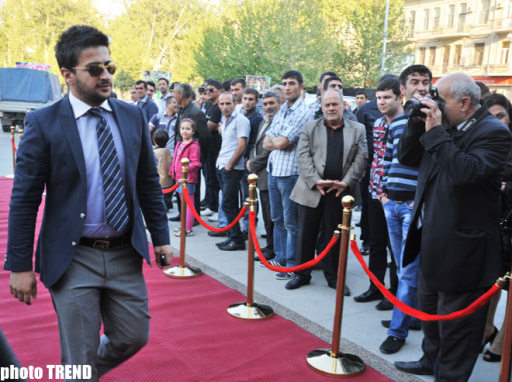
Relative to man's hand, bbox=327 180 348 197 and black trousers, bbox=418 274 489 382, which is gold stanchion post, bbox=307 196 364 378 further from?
man's hand, bbox=327 180 348 197

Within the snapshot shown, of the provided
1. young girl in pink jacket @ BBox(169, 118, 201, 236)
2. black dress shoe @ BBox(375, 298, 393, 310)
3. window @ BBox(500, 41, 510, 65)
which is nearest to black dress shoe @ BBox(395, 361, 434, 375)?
black dress shoe @ BBox(375, 298, 393, 310)

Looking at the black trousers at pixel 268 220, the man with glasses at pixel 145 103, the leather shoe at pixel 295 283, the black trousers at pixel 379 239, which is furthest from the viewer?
the man with glasses at pixel 145 103

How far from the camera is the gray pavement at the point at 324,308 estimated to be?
3.91 m

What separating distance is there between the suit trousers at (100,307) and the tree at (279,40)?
27.1 metres

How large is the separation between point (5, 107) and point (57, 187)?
23150 mm

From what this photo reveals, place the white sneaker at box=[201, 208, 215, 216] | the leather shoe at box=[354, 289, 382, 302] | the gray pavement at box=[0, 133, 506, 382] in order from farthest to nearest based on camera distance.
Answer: the white sneaker at box=[201, 208, 215, 216], the leather shoe at box=[354, 289, 382, 302], the gray pavement at box=[0, 133, 506, 382]

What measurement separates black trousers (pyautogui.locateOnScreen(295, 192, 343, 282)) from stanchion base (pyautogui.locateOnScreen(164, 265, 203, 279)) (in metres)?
1.18

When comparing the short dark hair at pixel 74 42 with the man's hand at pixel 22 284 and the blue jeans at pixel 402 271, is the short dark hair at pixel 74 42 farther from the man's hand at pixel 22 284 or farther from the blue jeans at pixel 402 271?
the blue jeans at pixel 402 271

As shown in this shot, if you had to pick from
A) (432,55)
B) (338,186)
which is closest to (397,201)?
(338,186)

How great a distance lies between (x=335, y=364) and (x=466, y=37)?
39946mm

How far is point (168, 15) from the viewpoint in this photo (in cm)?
4672

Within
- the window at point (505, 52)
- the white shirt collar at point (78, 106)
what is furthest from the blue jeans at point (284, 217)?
the window at point (505, 52)

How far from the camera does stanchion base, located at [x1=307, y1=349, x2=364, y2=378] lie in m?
3.63

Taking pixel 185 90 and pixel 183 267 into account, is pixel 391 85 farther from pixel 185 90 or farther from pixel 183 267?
pixel 185 90
